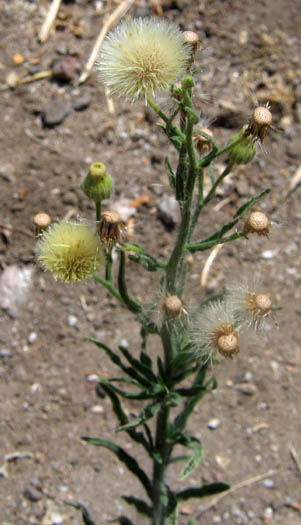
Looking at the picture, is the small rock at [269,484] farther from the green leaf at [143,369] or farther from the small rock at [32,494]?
the green leaf at [143,369]

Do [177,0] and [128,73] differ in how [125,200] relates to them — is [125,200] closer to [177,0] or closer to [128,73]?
[177,0]

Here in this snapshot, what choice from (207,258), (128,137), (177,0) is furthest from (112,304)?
(177,0)

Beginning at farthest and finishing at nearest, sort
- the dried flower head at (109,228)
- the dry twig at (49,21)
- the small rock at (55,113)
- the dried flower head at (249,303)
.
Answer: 1. the dry twig at (49,21)
2. the small rock at (55,113)
3. the dried flower head at (249,303)
4. the dried flower head at (109,228)

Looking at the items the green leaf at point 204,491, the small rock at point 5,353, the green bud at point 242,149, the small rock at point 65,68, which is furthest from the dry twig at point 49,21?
the green leaf at point 204,491

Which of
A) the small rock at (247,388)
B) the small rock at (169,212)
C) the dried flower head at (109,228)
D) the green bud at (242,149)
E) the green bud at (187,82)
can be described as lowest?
the small rock at (247,388)

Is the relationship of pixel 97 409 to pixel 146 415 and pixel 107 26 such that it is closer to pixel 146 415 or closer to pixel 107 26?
pixel 146 415

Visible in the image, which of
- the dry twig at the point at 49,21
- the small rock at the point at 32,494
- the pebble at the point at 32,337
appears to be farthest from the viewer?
the dry twig at the point at 49,21

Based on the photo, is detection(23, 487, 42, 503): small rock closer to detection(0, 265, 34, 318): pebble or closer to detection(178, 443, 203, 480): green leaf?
detection(0, 265, 34, 318): pebble
